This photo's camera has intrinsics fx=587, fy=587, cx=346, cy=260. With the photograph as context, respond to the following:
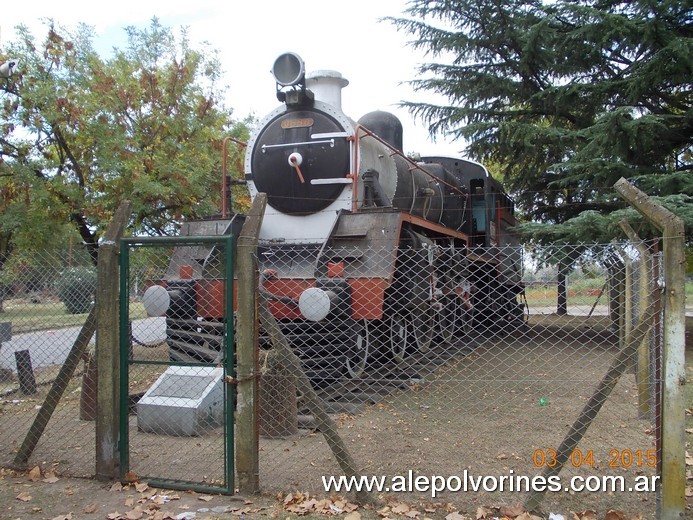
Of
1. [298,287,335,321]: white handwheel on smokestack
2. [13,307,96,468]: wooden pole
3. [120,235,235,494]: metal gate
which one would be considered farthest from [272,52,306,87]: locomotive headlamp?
[13,307,96,468]: wooden pole

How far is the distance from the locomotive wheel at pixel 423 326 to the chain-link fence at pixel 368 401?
0.18 ft

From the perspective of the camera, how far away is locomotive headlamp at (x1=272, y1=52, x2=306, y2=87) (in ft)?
23.0

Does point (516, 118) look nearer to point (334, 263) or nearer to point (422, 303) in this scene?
point (422, 303)

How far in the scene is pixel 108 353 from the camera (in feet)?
13.3

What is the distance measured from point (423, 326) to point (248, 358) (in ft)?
17.3

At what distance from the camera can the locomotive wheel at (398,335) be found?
729 centimetres

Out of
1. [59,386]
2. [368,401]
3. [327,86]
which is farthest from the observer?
[327,86]

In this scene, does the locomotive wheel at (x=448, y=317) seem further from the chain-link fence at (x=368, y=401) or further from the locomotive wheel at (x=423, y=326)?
the chain-link fence at (x=368, y=401)

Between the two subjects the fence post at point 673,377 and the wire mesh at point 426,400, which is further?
the wire mesh at point 426,400

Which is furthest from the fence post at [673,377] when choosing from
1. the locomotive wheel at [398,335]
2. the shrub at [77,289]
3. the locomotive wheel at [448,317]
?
the locomotive wheel at [448,317]

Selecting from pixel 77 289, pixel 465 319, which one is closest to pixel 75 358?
pixel 77 289

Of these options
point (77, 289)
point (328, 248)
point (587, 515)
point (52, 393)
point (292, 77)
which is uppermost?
point (292, 77)

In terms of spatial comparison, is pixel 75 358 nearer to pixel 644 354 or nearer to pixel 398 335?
pixel 398 335

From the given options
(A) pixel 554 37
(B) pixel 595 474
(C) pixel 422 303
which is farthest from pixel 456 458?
(A) pixel 554 37
